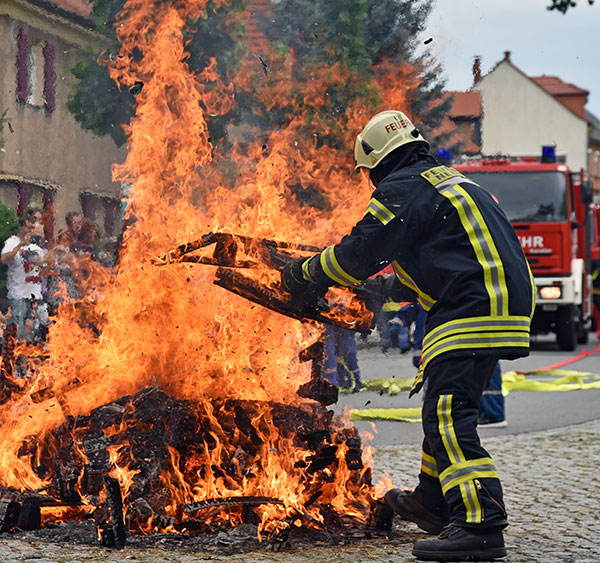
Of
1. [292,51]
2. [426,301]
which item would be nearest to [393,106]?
[292,51]

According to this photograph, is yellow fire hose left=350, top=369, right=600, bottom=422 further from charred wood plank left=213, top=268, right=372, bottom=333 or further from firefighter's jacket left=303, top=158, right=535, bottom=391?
firefighter's jacket left=303, top=158, right=535, bottom=391

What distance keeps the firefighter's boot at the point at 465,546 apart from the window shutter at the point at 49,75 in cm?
770

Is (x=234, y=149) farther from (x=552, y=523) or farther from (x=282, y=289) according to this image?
(x=552, y=523)

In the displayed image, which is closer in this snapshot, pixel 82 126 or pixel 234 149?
pixel 234 149

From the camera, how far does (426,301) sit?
473 centimetres

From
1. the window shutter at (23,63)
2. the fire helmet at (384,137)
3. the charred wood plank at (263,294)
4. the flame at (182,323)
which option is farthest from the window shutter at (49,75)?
the fire helmet at (384,137)

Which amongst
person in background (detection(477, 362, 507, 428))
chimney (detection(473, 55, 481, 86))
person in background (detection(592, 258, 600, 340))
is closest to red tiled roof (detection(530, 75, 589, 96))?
person in background (detection(592, 258, 600, 340))

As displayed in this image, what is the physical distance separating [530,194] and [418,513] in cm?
1251

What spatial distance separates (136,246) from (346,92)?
11.1ft

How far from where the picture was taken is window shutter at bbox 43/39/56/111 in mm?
11062

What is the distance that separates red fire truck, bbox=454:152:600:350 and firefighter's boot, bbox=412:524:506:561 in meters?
12.2

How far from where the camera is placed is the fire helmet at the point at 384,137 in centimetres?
474

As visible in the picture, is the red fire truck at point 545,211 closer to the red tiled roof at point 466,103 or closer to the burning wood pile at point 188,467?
the red tiled roof at point 466,103

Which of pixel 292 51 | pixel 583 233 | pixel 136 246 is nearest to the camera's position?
pixel 136 246
